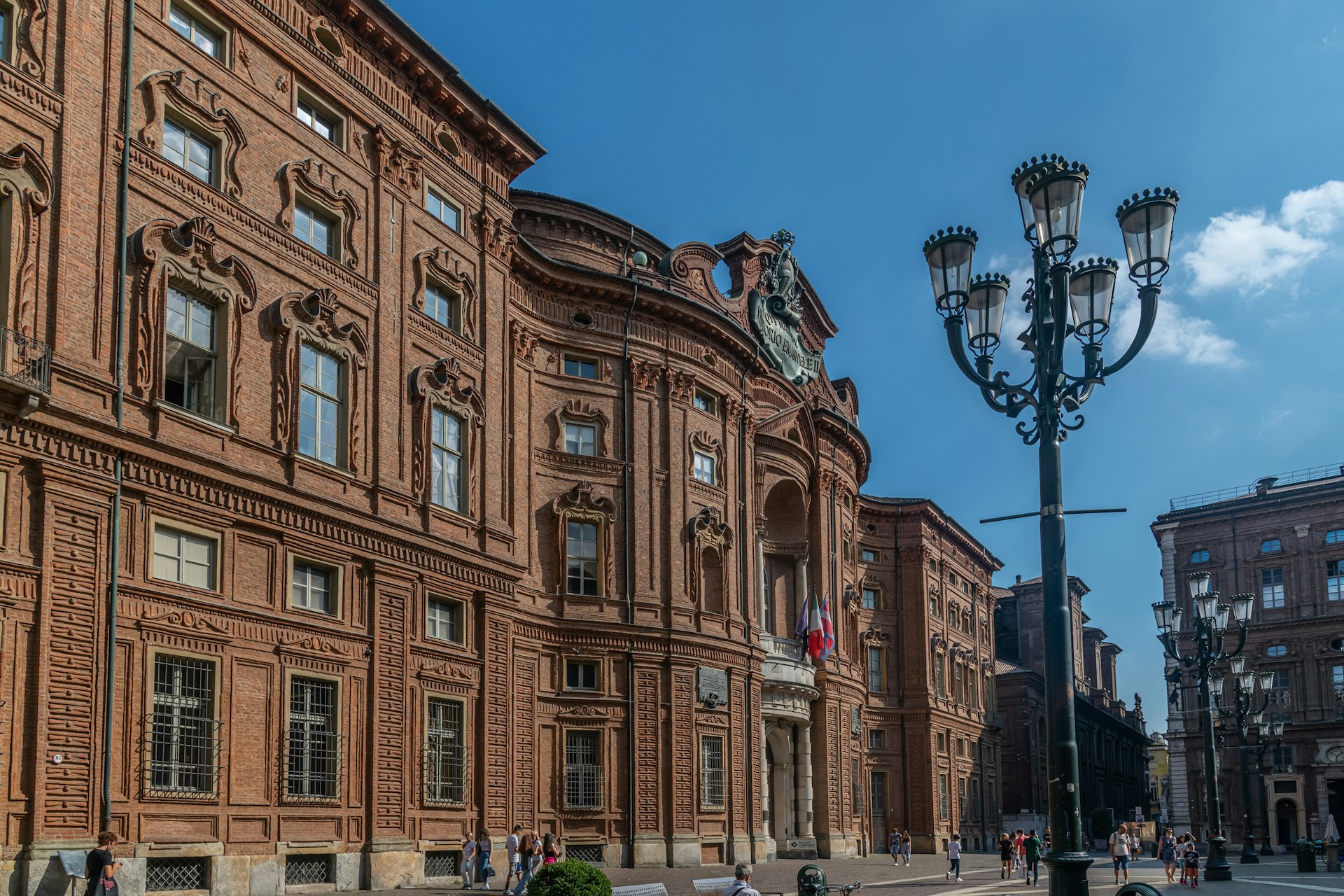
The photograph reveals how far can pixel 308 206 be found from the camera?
30.5 m

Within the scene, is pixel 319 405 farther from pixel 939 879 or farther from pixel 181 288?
pixel 939 879

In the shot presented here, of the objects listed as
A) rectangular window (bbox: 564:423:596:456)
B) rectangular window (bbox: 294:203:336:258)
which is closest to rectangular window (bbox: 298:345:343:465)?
rectangular window (bbox: 294:203:336:258)

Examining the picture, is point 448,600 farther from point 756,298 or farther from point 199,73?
point 756,298

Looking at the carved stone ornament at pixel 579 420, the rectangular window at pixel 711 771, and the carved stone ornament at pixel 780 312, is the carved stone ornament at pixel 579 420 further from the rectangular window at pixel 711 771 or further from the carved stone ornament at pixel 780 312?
the carved stone ornament at pixel 780 312

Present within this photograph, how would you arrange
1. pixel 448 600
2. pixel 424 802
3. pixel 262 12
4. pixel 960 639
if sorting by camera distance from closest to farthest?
pixel 262 12 → pixel 424 802 → pixel 448 600 → pixel 960 639

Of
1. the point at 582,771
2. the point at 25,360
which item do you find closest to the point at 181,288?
the point at 25,360

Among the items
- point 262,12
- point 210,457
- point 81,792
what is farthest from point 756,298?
point 81,792

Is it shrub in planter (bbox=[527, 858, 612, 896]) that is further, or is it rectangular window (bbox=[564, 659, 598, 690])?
rectangular window (bbox=[564, 659, 598, 690])

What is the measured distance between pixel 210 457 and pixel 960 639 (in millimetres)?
62527

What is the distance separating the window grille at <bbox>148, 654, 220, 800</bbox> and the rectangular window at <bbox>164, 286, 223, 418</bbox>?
16.1 feet

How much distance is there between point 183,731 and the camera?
2481 cm

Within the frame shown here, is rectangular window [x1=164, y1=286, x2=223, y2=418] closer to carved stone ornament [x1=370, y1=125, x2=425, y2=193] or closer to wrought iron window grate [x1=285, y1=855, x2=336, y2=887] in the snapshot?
carved stone ornament [x1=370, y1=125, x2=425, y2=193]

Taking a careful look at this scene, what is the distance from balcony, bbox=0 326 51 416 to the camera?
21156 mm

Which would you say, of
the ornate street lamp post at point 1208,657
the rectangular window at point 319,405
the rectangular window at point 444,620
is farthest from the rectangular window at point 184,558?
the ornate street lamp post at point 1208,657
